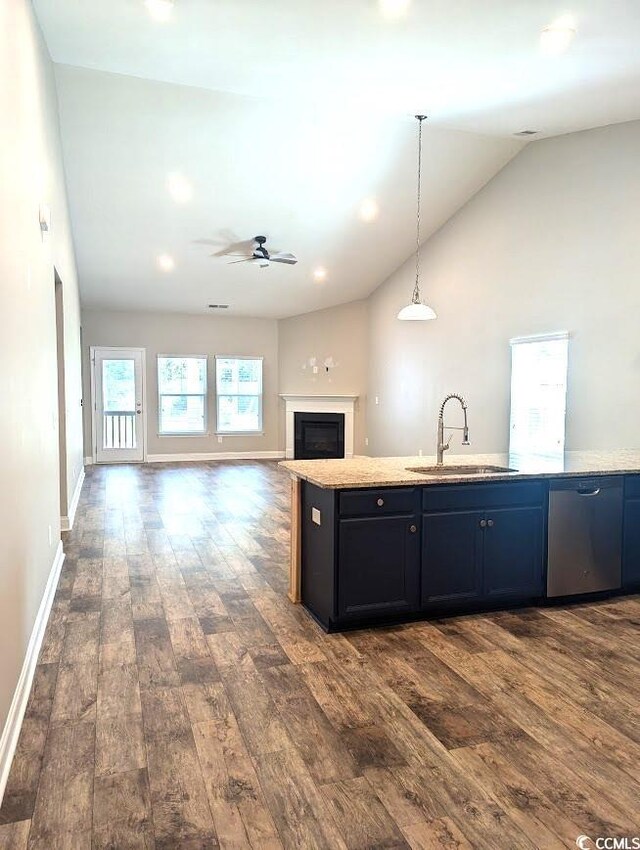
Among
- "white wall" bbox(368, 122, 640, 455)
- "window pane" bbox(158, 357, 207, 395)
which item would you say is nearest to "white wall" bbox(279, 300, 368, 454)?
"white wall" bbox(368, 122, 640, 455)

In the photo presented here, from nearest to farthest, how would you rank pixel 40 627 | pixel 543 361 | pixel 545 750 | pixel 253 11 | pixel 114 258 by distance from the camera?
pixel 545 750
pixel 40 627
pixel 253 11
pixel 543 361
pixel 114 258

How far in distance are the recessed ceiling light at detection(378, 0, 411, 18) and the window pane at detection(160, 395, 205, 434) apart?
8.03m

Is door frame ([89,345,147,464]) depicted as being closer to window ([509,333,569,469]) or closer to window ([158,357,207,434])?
window ([158,357,207,434])

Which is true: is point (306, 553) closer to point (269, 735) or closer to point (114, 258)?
point (269, 735)

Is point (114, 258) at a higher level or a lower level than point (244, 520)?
higher

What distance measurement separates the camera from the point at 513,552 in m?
3.64

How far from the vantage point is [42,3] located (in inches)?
141

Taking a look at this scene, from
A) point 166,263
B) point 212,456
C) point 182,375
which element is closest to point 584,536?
point 166,263

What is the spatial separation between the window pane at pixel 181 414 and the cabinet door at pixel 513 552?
801 cm

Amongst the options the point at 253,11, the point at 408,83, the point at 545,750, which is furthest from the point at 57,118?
the point at 545,750

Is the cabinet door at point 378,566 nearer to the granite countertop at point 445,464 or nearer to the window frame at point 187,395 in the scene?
the granite countertop at point 445,464

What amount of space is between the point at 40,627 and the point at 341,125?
16.2 ft

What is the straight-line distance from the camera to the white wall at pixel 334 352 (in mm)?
10477

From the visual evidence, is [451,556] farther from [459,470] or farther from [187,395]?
[187,395]
